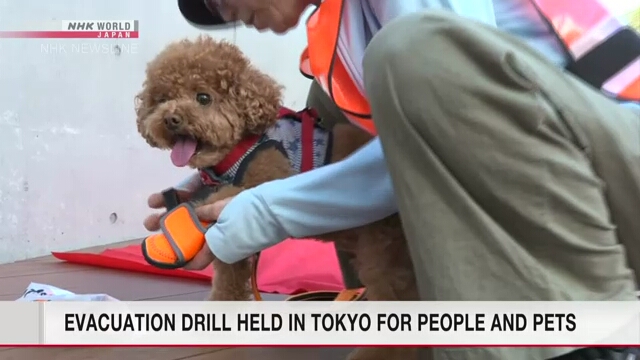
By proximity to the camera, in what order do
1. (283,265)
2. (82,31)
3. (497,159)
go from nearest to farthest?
(497,159) < (82,31) < (283,265)

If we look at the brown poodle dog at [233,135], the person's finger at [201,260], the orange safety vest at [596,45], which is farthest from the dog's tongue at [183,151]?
the orange safety vest at [596,45]

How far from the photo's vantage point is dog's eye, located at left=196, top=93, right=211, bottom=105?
2.73 ft

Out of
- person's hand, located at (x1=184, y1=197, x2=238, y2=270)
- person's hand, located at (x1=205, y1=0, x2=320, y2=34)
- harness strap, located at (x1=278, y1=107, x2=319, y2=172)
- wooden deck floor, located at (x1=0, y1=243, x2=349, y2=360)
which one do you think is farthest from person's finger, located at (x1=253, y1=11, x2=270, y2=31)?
wooden deck floor, located at (x1=0, y1=243, x2=349, y2=360)

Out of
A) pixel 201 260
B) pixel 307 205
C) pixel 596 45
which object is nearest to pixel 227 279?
pixel 201 260

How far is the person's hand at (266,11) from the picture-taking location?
0.77 meters

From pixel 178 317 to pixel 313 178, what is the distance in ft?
0.73

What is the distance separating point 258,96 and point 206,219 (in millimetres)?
170

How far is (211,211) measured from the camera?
805 mm

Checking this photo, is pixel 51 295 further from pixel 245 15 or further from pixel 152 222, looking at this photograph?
pixel 245 15

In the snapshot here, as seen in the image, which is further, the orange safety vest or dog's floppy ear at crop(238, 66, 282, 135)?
dog's floppy ear at crop(238, 66, 282, 135)

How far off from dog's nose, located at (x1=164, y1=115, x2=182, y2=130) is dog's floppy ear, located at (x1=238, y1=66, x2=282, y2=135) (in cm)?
8

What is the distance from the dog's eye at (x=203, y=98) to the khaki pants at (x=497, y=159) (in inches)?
11.2

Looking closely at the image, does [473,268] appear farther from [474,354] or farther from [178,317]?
[178,317]

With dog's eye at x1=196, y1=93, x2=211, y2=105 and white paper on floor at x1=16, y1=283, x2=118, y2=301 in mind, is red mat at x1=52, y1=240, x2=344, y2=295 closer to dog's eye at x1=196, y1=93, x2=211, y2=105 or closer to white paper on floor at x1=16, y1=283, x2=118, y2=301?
white paper on floor at x1=16, y1=283, x2=118, y2=301
